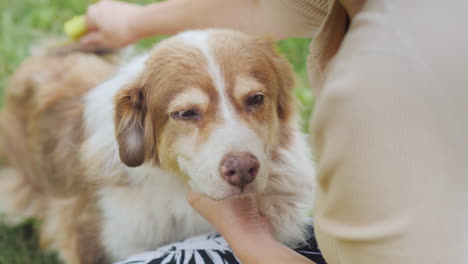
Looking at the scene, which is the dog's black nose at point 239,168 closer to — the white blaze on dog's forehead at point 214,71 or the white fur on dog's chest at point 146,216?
the white blaze on dog's forehead at point 214,71

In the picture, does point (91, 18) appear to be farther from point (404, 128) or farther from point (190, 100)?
point (404, 128)

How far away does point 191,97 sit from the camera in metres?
1.93

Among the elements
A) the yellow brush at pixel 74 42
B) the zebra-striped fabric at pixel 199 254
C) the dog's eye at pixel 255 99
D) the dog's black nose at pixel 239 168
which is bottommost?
the zebra-striped fabric at pixel 199 254

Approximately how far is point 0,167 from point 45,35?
1.36 meters

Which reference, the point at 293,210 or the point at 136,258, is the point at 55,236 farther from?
the point at 293,210

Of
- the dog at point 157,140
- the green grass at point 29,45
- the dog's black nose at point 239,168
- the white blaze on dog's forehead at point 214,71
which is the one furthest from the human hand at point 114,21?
the dog's black nose at point 239,168

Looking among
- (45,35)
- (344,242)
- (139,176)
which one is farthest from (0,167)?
(344,242)

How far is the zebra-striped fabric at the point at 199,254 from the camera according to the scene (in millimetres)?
1943

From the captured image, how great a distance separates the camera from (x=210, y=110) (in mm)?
1908

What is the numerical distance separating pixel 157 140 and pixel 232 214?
1.51 feet

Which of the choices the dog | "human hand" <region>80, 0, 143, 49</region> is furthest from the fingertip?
the dog

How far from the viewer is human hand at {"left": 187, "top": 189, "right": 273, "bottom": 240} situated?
187 centimetres

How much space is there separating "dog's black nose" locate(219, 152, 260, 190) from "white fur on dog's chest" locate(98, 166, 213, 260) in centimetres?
56

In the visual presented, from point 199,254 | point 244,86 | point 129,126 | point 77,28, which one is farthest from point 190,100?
point 77,28
